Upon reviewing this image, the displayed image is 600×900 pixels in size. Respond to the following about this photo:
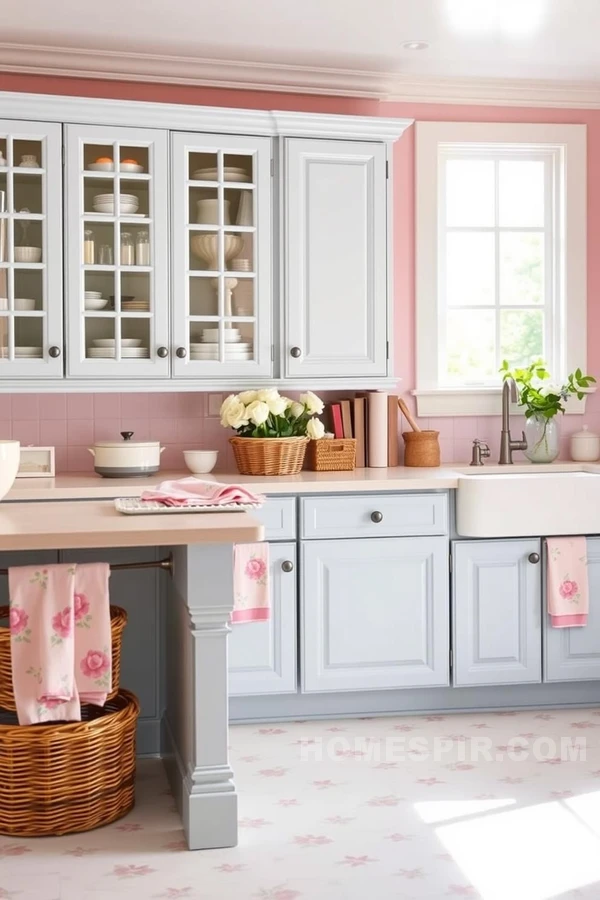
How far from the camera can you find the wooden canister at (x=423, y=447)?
14.4 ft

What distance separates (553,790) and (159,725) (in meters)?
1.28

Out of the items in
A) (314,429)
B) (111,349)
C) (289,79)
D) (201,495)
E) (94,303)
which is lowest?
(201,495)

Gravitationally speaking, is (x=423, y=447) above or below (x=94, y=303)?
below

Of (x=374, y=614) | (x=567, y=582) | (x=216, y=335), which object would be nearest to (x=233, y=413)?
(x=216, y=335)

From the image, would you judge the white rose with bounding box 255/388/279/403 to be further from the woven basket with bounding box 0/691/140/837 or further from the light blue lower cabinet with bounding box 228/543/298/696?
the woven basket with bounding box 0/691/140/837

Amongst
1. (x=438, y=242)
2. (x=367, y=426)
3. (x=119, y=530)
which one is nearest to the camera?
(x=119, y=530)

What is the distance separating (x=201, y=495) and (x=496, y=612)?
146 centimetres

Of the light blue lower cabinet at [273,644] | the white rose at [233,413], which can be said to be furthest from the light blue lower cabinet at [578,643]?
the white rose at [233,413]

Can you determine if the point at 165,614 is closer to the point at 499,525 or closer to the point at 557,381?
the point at 499,525

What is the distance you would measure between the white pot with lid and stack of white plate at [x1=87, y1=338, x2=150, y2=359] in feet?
0.96

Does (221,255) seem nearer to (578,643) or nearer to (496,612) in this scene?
(496,612)

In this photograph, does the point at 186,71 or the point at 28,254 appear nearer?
the point at 28,254

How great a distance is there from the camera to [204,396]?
4.39 meters

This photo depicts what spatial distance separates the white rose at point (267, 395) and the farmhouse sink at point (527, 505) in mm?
760
